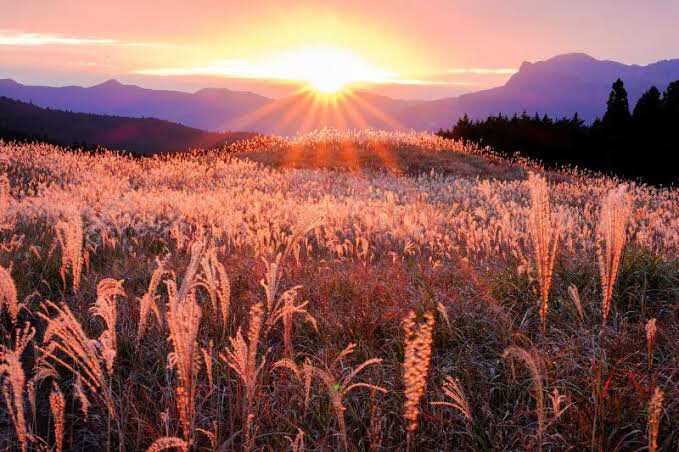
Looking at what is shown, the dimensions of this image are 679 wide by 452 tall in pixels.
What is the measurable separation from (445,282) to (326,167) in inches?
573

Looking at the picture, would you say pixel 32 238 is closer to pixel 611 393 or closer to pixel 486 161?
pixel 611 393

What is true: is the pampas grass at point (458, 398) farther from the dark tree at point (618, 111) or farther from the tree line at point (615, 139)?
the dark tree at point (618, 111)

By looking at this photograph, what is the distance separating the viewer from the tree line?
28.1 metres

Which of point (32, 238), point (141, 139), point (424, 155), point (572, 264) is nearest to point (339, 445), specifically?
point (572, 264)

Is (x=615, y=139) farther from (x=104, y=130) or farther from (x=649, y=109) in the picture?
(x=104, y=130)

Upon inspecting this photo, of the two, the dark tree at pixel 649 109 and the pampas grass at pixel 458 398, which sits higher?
the dark tree at pixel 649 109

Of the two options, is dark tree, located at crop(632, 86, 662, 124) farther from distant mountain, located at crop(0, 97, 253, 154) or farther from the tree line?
distant mountain, located at crop(0, 97, 253, 154)

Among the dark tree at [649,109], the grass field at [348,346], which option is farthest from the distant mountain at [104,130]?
the grass field at [348,346]

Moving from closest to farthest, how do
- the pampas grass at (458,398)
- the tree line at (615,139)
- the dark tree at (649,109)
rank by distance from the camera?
the pampas grass at (458,398) < the tree line at (615,139) < the dark tree at (649,109)

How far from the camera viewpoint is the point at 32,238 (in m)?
6.21

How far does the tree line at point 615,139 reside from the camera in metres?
28.1

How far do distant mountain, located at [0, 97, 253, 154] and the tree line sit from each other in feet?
278

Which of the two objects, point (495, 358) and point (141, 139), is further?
point (141, 139)

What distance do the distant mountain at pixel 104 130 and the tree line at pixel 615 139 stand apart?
8484cm
